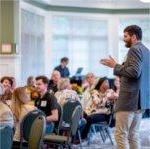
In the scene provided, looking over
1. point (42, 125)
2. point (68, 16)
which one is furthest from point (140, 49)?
point (68, 16)

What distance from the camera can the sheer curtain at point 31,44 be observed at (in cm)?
995

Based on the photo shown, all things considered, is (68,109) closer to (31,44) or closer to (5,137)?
(5,137)

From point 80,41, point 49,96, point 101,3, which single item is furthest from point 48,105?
point 80,41

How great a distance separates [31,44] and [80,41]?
238cm

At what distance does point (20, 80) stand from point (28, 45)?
1.15m

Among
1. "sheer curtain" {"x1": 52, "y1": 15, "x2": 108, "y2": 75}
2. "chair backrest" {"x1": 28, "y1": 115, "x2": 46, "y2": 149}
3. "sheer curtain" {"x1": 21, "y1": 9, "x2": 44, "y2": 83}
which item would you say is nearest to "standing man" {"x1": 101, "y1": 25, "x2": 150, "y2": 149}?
"chair backrest" {"x1": 28, "y1": 115, "x2": 46, "y2": 149}

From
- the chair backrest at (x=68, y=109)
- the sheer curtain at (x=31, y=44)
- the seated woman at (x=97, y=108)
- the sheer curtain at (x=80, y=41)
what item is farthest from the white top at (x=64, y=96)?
the sheer curtain at (x=80, y=41)

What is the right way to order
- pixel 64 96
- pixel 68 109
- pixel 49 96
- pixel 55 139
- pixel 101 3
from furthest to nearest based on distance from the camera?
pixel 101 3 → pixel 64 96 → pixel 68 109 → pixel 49 96 → pixel 55 139

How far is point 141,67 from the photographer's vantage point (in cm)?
379

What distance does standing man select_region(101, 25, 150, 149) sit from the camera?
3.74 metres

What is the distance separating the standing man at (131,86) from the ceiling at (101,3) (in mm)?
7398

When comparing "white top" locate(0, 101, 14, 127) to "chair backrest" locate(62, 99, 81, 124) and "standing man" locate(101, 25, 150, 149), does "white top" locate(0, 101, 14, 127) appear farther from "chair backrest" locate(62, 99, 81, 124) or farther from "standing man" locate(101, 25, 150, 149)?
"chair backrest" locate(62, 99, 81, 124)

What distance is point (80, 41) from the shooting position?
1252 centimetres

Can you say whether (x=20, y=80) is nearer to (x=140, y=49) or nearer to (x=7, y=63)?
(x=7, y=63)
